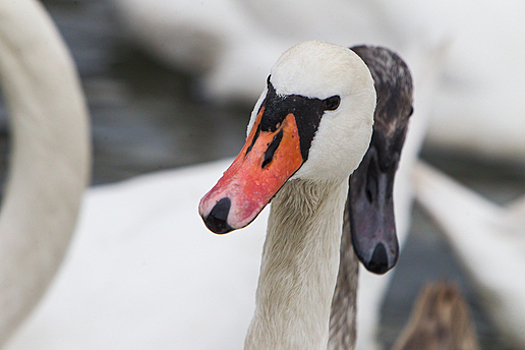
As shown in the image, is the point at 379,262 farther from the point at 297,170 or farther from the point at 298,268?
the point at 297,170

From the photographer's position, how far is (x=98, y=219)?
6.38 ft

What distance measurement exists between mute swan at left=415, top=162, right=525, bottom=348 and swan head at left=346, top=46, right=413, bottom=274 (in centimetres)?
116

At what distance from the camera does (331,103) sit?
2.69 feet

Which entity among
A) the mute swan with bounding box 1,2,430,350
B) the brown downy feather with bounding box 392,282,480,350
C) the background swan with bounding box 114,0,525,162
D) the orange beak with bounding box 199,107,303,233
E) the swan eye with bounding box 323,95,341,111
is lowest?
the mute swan with bounding box 1,2,430,350

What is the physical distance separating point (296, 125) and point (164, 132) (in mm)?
2328

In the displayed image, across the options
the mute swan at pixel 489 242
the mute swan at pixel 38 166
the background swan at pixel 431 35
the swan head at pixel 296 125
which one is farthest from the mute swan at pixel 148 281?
the background swan at pixel 431 35

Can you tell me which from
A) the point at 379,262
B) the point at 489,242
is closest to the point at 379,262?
the point at 379,262

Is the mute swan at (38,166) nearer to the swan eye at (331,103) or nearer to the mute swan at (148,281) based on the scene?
the mute swan at (148,281)

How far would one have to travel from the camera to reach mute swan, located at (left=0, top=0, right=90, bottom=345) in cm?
134

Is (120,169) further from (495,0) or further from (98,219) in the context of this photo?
(495,0)

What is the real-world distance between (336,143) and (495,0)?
2.44m

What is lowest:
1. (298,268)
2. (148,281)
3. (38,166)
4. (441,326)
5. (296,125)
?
(148,281)

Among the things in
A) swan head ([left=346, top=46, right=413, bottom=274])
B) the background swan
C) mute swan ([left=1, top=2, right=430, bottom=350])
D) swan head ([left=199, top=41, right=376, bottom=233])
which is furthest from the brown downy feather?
the background swan

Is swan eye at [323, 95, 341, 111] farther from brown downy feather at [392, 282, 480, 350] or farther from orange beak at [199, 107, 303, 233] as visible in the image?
brown downy feather at [392, 282, 480, 350]
